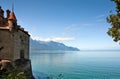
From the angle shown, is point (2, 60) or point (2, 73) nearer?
point (2, 73)

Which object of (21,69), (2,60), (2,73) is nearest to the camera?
(2,73)

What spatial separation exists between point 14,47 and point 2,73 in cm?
3154

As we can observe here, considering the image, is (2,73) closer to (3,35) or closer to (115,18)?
(115,18)

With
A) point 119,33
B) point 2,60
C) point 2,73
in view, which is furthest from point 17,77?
point 2,60

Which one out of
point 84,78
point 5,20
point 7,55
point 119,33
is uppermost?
point 5,20

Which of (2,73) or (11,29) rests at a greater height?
(11,29)

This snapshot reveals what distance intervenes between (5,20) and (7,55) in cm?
959

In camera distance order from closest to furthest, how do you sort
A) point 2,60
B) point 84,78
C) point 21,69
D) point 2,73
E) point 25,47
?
point 2,73
point 2,60
point 21,69
point 25,47
point 84,78

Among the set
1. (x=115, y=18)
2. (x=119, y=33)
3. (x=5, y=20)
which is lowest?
(x=119, y=33)

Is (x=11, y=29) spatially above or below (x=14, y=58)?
above

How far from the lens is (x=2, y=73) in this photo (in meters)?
12.8

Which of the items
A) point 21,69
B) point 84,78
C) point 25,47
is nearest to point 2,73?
point 21,69

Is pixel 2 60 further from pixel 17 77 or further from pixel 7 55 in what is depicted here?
pixel 17 77

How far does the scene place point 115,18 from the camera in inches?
875
